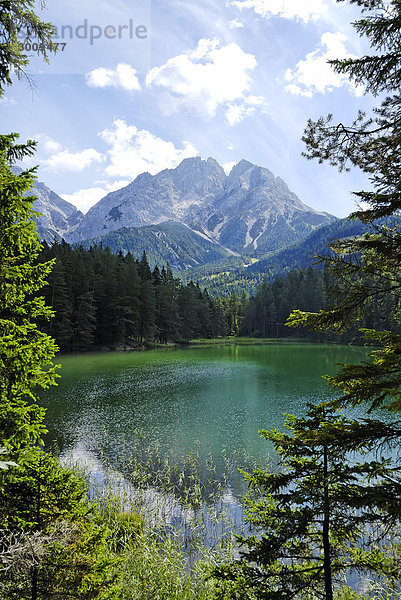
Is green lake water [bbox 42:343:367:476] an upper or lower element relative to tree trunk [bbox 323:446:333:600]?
lower

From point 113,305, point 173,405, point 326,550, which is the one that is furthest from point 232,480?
point 113,305

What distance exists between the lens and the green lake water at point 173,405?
18000 millimetres

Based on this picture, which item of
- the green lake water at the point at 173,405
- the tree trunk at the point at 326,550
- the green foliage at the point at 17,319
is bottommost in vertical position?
the green lake water at the point at 173,405

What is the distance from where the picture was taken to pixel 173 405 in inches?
1036

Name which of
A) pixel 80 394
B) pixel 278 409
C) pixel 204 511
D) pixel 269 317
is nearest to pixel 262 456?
pixel 204 511

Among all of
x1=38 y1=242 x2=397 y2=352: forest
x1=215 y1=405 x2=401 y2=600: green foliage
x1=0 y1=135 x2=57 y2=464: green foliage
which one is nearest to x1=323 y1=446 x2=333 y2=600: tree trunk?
x1=215 y1=405 x2=401 y2=600: green foliage

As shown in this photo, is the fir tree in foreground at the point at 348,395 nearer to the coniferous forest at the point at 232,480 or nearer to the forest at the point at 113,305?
the coniferous forest at the point at 232,480

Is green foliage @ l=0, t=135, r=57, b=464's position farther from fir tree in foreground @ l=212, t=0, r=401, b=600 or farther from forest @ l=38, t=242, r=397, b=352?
forest @ l=38, t=242, r=397, b=352

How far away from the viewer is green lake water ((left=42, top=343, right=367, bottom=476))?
18.0m

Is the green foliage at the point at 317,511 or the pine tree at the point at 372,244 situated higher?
the pine tree at the point at 372,244

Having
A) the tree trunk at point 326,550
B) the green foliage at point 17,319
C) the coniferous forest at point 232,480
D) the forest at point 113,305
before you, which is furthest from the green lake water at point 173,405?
the forest at point 113,305

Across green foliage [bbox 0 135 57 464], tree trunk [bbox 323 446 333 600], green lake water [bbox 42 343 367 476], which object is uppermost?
green foliage [bbox 0 135 57 464]

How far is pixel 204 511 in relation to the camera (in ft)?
36.5

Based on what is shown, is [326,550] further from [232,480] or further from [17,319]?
[232,480]
